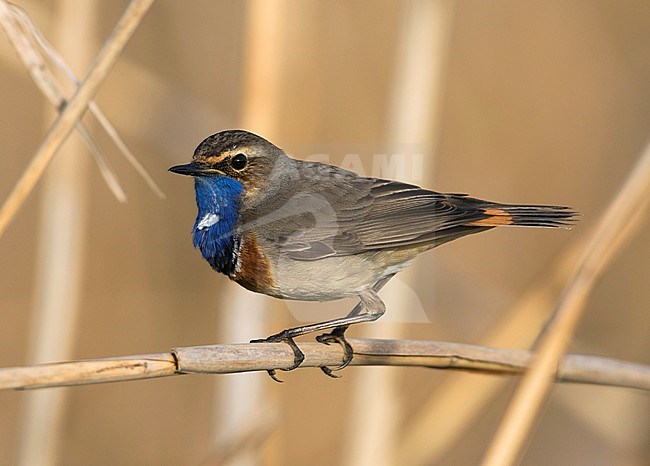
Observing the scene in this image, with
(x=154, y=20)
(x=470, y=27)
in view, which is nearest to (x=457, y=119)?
(x=470, y=27)

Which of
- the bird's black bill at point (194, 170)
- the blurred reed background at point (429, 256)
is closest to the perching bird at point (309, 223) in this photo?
the bird's black bill at point (194, 170)

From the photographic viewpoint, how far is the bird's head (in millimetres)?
1984

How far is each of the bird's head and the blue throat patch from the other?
0.02 metres

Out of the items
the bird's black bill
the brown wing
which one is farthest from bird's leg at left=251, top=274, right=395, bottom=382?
the bird's black bill

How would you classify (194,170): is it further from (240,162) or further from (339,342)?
(339,342)

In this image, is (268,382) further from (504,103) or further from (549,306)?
(504,103)

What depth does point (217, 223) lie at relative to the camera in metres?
2.05

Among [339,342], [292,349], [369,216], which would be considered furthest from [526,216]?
[292,349]

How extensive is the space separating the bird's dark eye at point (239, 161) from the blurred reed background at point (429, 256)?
2.68ft

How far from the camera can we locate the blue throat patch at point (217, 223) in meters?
2.02

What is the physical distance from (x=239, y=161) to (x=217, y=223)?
0.55 ft

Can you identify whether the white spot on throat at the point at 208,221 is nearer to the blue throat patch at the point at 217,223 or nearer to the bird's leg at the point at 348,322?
the blue throat patch at the point at 217,223

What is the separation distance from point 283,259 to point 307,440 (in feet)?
8.58

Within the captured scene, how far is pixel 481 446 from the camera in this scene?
4789mm
